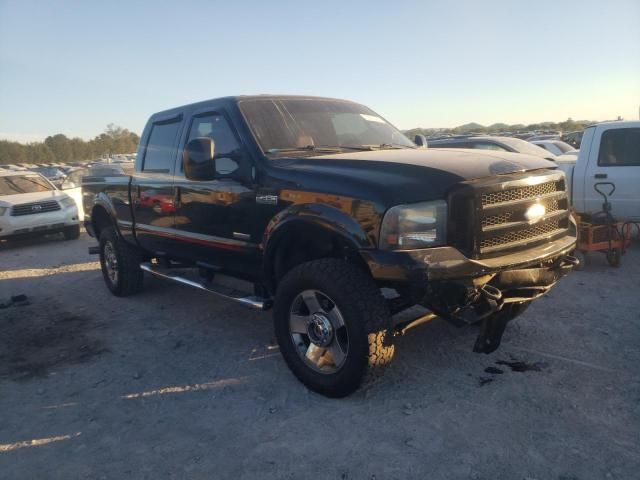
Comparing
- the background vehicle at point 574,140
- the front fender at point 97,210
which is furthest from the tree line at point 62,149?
the front fender at point 97,210

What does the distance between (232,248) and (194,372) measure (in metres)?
1.01

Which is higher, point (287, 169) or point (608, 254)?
point (287, 169)

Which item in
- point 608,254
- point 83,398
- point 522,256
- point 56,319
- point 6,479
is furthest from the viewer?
point 608,254

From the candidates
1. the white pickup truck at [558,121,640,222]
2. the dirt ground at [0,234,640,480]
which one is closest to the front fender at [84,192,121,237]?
the dirt ground at [0,234,640,480]

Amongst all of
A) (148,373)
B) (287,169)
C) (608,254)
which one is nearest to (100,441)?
(148,373)

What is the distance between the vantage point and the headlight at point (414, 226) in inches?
118

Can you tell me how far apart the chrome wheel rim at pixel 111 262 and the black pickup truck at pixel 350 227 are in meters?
1.82

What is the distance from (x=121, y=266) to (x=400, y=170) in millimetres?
4119

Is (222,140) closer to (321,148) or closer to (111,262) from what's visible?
(321,148)

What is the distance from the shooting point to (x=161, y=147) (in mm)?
5289

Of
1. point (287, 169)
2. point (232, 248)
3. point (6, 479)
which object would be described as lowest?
point (6, 479)

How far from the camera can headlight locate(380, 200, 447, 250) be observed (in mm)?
2996

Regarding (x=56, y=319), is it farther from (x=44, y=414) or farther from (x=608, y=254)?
(x=608, y=254)

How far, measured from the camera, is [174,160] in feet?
16.2
